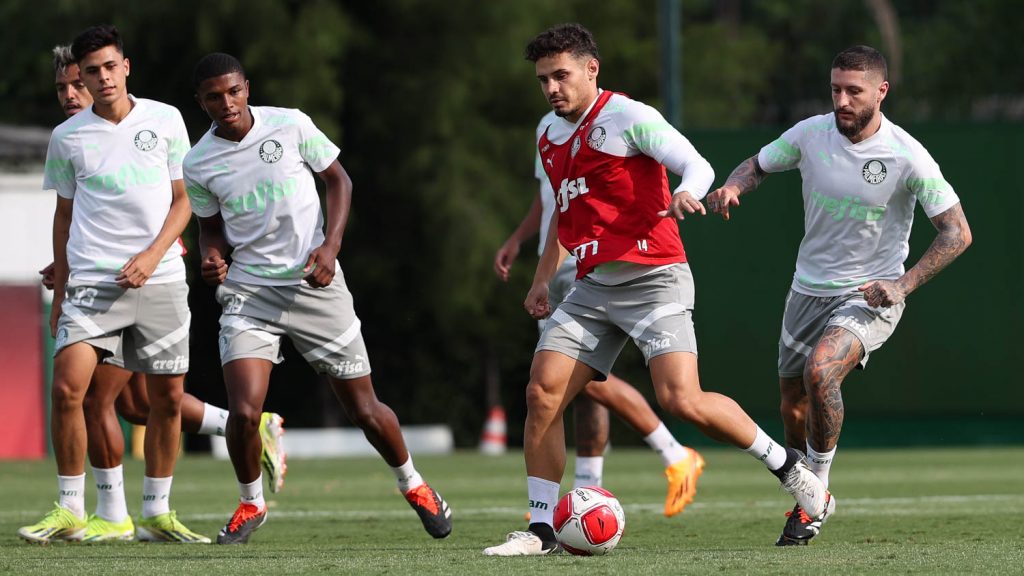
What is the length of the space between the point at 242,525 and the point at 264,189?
1.57m

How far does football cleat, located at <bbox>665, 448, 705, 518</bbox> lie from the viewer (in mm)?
9164

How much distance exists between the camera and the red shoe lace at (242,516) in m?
7.98

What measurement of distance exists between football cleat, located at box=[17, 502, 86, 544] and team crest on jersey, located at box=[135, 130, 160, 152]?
1762 mm

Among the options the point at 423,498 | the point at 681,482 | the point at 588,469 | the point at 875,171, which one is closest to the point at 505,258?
the point at 588,469

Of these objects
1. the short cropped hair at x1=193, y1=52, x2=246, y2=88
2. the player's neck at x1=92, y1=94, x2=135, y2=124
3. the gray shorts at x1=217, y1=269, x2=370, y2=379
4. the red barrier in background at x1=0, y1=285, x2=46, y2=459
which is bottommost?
the red barrier in background at x1=0, y1=285, x2=46, y2=459

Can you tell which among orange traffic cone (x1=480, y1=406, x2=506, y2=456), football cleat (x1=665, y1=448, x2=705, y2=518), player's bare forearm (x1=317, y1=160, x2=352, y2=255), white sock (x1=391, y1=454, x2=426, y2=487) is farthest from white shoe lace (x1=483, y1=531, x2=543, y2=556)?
orange traffic cone (x1=480, y1=406, x2=506, y2=456)

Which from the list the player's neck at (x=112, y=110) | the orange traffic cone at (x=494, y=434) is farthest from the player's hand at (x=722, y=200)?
the orange traffic cone at (x=494, y=434)

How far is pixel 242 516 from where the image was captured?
26.2ft

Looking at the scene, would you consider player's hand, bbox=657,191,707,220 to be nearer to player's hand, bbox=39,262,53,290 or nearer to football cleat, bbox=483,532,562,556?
football cleat, bbox=483,532,562,556

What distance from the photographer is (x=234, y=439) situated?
782 cm

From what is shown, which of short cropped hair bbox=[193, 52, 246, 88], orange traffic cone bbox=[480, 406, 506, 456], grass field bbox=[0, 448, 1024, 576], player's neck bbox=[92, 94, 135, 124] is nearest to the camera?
grass field bbox=[0, 448, 1024, 576]

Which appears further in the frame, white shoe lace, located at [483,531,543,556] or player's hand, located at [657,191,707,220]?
white shoe lace, located at [483,531,543,556]

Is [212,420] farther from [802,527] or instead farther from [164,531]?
[802,527]

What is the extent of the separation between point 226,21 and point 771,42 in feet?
49.0
